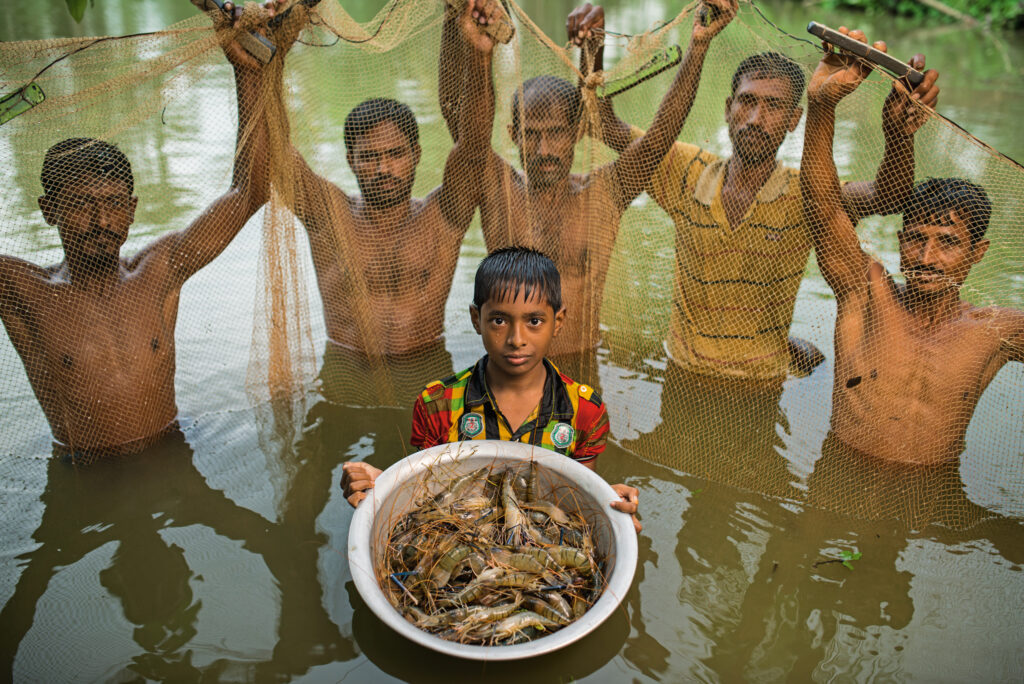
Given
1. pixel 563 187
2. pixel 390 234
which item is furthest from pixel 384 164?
pixel 563 187

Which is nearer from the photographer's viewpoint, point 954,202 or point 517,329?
point 517,329

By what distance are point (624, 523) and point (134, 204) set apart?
214cm

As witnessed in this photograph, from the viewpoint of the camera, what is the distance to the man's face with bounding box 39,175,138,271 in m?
2.74

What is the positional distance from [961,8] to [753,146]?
1531 cm

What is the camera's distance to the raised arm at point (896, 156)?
2537mm

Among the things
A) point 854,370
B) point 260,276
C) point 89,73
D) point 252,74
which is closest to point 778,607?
point 854,370

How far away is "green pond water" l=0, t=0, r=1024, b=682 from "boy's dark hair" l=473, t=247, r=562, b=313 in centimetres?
97

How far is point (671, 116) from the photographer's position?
3.04 m

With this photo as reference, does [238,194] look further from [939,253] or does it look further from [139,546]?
[939,253]

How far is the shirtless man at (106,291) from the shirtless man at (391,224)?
34cm

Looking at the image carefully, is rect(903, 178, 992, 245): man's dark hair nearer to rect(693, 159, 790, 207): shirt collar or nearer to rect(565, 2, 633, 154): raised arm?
rect(693, 159, 790, 207): shirt collar

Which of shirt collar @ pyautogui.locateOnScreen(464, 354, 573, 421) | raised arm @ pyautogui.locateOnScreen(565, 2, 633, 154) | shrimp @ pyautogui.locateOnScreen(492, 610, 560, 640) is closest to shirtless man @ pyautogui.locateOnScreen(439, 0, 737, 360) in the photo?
raised arm @ pyautogui.locateOnScreen(565, 2, 633, 154)

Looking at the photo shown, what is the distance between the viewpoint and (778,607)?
2.50 meters

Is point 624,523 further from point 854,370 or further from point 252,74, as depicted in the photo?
point 252,74
